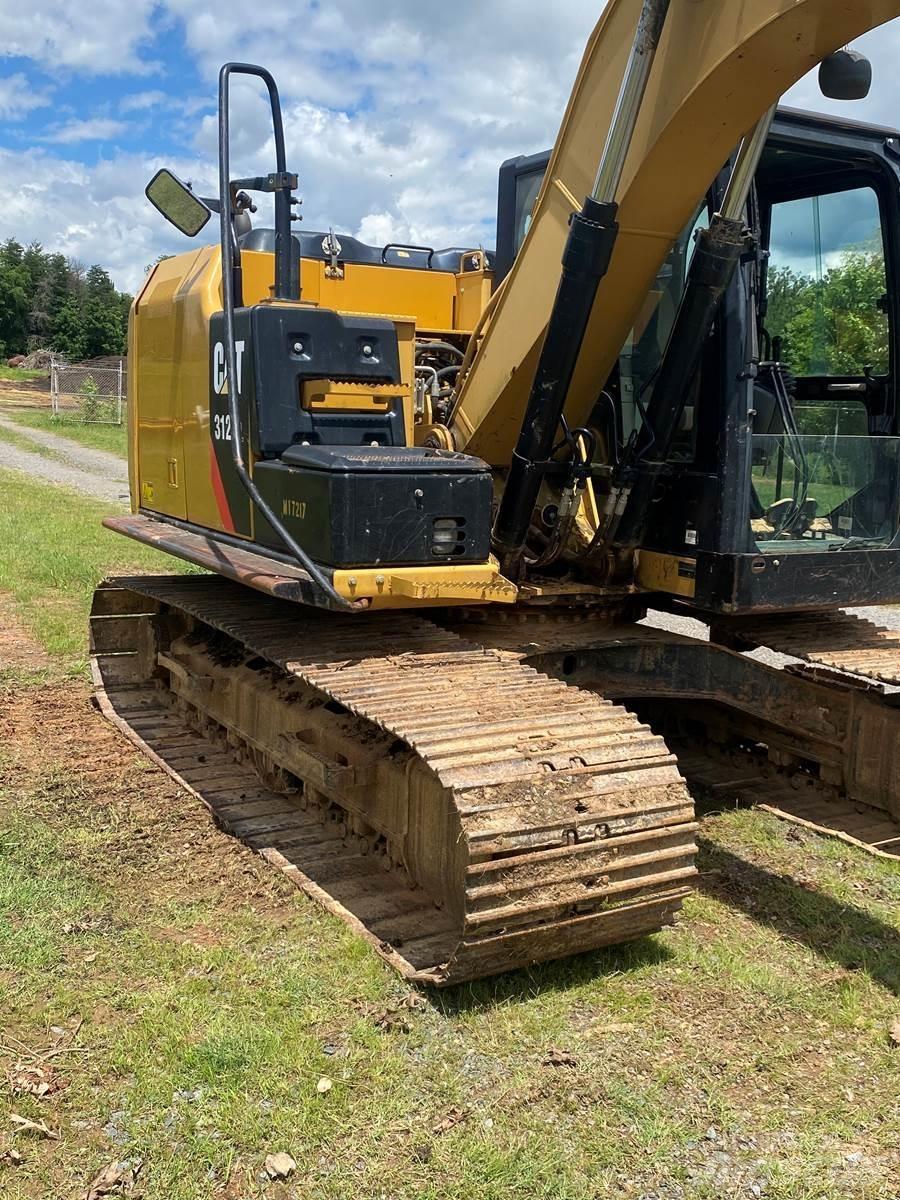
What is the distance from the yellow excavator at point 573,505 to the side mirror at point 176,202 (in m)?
0.02

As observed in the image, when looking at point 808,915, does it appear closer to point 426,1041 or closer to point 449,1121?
point 426,1041

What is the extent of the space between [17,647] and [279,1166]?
603 cm

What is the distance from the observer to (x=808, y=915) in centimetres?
445

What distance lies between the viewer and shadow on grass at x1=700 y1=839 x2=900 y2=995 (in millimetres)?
4121

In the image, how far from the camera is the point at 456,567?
4.47 metres

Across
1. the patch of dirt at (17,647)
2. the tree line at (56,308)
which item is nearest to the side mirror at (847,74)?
the patch of dirt at (17,647)

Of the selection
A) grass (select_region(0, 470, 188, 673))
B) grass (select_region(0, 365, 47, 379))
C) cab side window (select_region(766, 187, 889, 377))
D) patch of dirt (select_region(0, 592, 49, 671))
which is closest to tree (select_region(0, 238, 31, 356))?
grass (select_region(0, 365, 47, 379))

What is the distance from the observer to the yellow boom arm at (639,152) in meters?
3.59

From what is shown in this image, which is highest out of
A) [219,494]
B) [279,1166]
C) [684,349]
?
[684,349]

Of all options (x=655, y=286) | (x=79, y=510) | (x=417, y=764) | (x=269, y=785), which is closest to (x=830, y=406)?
(x=655, y=286)

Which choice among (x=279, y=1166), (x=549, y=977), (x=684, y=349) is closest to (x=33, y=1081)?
(x=279, y=1166)

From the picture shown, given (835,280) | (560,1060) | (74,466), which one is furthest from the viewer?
(74,466)

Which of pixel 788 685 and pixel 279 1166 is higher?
pixel 788 685

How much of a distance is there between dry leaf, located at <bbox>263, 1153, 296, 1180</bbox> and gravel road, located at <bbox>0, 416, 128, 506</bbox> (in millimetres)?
14257
